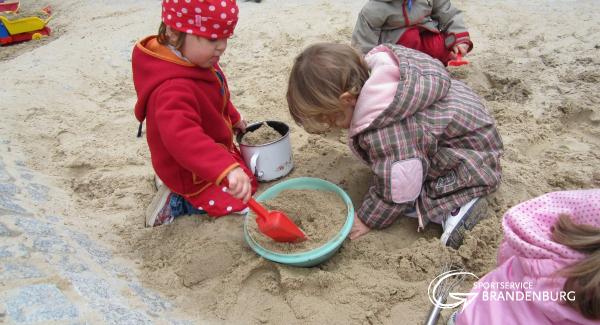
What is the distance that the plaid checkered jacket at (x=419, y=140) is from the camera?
5.37 feet

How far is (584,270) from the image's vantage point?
88cm

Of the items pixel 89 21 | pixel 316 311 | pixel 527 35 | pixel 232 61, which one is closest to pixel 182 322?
pixel 316 311

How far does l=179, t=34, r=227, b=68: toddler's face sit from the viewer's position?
161cm

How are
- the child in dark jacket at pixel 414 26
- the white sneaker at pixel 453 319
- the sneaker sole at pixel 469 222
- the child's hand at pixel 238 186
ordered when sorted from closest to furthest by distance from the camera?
1. the white sneaker at pixel 453 319
2. the child's hand at pixel 238 186
3. the sneaker sole at pixel 469 222
4. the child in dark jacket at pixel 414 26

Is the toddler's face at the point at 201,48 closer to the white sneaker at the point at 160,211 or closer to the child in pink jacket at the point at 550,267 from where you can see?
the white sneaker at the point at 160,211

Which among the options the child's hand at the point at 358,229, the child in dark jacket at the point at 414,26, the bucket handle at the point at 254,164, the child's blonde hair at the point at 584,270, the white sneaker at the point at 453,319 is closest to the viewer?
the child's blonde hair at the point at 584,270

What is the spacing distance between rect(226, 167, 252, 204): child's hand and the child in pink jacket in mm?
841

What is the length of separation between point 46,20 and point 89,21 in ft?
2.20

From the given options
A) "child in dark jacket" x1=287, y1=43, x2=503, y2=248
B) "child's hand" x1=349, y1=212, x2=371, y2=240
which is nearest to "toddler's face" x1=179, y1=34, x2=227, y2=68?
"child in dark jacket" x1=287, y1=43, x2=503, y2=248

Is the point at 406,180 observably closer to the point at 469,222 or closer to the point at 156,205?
the point at 469,222

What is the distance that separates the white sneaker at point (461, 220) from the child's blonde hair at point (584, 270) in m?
0.72

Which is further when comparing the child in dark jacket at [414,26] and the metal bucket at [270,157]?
the child in dark jacket at [414,26]

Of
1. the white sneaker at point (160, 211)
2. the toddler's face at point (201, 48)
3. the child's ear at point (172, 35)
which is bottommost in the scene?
the white sneaker at point (160, 211)

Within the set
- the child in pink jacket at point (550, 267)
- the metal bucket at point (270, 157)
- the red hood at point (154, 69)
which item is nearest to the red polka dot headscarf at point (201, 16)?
the red hood at point (154, 69)
